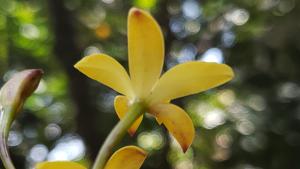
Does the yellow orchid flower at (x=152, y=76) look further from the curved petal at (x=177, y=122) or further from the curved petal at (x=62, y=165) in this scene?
the curved petal at (x=62, y=165)

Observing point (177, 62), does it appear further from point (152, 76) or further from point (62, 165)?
point (62, 165)

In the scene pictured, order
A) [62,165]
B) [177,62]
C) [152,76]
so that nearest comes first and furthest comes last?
1. [62,165]
2. [152,76]
3. [177,62]

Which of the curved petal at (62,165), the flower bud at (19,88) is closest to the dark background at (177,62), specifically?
the flower bud at (19,88)

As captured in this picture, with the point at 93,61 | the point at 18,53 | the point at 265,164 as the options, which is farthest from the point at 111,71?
the point at 18,53

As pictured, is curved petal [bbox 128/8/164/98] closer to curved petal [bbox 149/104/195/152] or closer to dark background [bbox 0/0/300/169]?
curved petal [bbox 149/104/195/152]

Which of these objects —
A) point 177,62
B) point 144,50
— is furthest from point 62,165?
point 177,62
